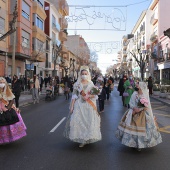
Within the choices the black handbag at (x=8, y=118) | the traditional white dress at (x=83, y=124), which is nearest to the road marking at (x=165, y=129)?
the traditional white dress at (x=83, y=124)

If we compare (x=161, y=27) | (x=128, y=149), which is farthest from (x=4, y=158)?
(x=161, y=27)

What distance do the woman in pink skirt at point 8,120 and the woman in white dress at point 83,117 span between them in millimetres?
1184

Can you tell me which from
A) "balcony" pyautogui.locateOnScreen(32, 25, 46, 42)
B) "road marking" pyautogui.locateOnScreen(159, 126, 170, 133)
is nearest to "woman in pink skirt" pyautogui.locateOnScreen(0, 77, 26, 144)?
"road marking" pyautogui.locateOnScreen(159, 126, 170, 133)

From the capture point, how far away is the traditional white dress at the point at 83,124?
582 centimetres

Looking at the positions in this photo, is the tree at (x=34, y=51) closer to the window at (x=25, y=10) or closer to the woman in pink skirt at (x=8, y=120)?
the window at (x=25, y=10)

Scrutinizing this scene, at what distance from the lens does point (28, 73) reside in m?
34.0

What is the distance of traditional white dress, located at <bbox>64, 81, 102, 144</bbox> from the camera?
582cm

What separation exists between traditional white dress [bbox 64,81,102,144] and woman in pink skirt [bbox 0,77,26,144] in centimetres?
121

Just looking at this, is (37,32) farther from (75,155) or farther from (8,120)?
(75,155)

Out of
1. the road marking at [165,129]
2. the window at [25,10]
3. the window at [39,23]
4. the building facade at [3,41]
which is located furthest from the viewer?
the window at [39,23]

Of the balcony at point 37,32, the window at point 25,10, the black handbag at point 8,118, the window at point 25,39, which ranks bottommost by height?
the black handbag at point 8,118

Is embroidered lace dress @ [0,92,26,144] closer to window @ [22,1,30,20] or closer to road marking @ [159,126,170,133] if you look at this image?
road marking @ [159,126,170,133]

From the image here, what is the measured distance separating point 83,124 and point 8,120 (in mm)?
1740

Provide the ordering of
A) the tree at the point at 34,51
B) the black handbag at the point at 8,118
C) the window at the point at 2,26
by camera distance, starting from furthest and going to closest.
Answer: the tree at the point at 34,51, the window at the point at 2,26, the black handbag at the point at 8,118
